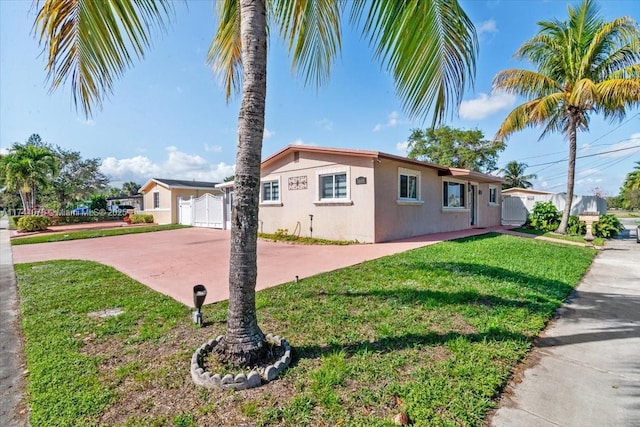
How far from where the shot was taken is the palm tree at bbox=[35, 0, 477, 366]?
2.86 m

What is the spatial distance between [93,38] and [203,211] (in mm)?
17217

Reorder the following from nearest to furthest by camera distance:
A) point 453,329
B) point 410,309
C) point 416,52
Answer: point 416,52 → point 453,329 → point 410,309

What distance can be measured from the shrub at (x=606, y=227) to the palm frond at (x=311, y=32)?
1698 cm

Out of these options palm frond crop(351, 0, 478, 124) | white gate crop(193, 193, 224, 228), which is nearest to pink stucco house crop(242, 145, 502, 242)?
white gate crop(193, 193, 224, 228)

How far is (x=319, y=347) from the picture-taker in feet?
10.9

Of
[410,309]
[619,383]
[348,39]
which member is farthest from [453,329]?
[348,39]

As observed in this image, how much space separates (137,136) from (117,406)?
224 inches

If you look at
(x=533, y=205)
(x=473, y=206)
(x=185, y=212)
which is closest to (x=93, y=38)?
(x=473, y=206)

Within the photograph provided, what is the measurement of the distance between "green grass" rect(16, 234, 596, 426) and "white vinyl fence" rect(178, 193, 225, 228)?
38.0 feet

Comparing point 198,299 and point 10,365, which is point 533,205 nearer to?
point 198,299

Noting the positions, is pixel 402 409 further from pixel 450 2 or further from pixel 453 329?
pixel 450 2

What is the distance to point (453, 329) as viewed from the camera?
376 cm

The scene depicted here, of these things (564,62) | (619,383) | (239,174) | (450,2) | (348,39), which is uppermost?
(564,62)

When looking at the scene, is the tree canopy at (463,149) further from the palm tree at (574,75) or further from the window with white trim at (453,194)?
the palm tree at (574,75)
